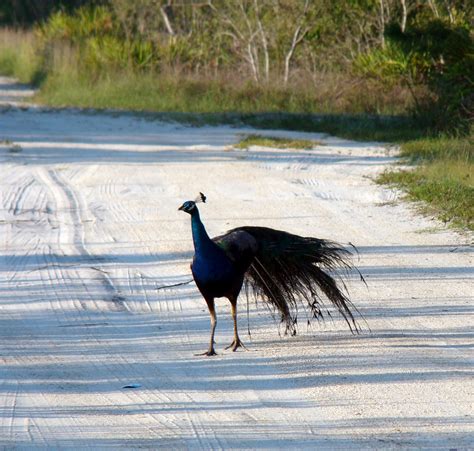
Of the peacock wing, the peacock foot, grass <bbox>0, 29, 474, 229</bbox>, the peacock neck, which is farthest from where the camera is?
grass <bbox>0, 29, 474, 229</bbox>

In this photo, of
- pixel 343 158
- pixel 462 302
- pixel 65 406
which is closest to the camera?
pixel 65 406

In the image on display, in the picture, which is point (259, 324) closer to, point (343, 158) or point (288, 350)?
point (288, 350)

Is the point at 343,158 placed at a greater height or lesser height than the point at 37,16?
lesser

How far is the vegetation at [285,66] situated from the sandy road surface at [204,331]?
3519mm

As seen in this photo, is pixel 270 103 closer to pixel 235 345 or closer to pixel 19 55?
pixel 19 55

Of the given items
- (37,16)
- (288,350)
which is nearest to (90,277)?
(288,350)

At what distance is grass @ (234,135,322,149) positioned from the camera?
1559cm

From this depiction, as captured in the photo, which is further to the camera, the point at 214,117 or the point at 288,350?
the point at 214,117

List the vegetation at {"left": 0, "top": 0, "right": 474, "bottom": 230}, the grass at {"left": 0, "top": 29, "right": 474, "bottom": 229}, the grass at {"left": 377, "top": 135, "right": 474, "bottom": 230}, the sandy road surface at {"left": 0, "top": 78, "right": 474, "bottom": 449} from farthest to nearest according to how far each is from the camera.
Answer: the vegetation at {"left": 0, "top": 0, "right": 474, "bottom": 230} → the grass at {"left": 0, "top": 29, "right": 474, "bottom": 229} → the grass at {"left": 377, "top": 135, "right": 474, "bottom": 230} → the sandy road surface at {"left": 0, "top": 78, "right": 474, "bottom": 449}

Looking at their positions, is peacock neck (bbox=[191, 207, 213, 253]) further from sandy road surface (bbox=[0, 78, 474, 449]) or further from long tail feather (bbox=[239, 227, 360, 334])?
sandy road surface (bbox=[0, 78, 474, 449])

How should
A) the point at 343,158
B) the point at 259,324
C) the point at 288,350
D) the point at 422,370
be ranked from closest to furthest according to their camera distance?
the point at 422,370
the point at 288,350
the point at 259,324
the point at 343,158

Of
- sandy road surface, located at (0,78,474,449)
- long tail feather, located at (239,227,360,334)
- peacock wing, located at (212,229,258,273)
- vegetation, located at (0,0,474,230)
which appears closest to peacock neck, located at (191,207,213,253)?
peacock wing, located at (212,229,258,273)

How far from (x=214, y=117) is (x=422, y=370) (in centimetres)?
1346

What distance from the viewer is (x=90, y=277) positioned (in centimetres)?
810
